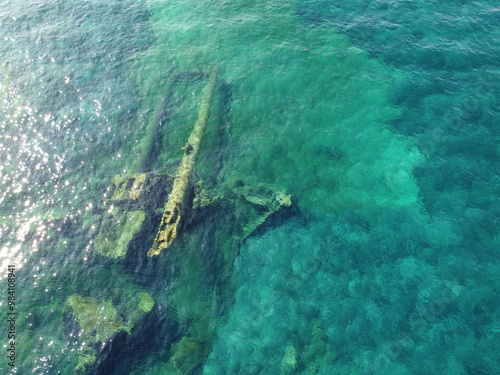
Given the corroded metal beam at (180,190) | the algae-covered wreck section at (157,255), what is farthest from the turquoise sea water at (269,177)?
the corroded metal beam at (180,190)

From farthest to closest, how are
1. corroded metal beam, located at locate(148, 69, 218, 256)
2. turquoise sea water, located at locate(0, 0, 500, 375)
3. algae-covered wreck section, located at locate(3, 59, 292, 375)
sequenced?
1. corroded metal beam, located at locate(148, 69, 218, 256)
2. turquoise sea water, located at locate(0, 0, 500, 375)
3. algae-covered wreck section, located at locate(3, 59, 292, 375)

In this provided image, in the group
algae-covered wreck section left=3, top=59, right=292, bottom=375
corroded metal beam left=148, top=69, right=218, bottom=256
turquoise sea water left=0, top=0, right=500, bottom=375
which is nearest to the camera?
algae-covered wreck section left=3, top=59, right=292, bottom=375

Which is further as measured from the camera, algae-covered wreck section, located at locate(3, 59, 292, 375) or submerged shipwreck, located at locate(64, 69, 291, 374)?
submerged shipwreck, located at locate(64, 69, 291, 374)

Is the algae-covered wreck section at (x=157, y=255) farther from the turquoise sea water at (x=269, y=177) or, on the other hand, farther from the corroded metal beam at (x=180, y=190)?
the turquoise sea water at (x=269, y=177)

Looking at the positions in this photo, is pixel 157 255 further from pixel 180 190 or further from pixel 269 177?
pixel 269 177

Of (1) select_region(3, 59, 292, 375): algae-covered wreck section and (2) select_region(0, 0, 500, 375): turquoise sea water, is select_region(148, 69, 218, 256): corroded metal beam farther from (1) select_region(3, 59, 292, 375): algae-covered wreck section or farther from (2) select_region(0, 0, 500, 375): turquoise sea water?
(2) select_region(0, 0, 500, 375): turquoise sea water

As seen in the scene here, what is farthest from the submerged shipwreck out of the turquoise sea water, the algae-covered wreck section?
the turquoise sea water

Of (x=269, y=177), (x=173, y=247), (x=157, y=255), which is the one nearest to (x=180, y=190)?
(x=173, y=247)
